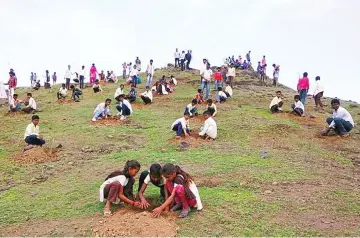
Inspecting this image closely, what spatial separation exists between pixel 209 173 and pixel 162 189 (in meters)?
2.86

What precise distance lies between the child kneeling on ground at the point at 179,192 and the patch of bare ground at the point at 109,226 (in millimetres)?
263

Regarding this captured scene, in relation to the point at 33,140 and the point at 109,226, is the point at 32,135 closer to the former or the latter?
the point at 33,140

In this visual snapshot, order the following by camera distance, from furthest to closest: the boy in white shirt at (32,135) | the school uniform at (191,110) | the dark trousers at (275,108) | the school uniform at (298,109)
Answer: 1. the dark trousers at (275,108)
2. the school uniform at (298,109)
3. the school uniform at (191,110)
4. the boy in white shirt at (32,135)

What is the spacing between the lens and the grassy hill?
305 inches

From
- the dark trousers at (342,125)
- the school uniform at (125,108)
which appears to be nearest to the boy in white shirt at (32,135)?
the school uniform at (125,108)

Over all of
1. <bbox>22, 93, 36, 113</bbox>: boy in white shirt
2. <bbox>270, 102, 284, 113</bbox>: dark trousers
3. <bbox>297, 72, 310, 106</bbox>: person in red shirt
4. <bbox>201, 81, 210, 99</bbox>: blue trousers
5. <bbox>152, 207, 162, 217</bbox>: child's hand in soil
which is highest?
<bbox>297, 72, 310, 106</bbox>: person in red shirt

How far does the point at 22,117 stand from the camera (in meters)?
21.0

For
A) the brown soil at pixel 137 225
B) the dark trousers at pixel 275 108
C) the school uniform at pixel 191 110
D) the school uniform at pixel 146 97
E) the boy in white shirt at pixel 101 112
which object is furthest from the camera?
the school uniform at pixel 146 97

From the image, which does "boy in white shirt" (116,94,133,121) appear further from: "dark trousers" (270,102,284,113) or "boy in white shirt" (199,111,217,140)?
"dark trousers" (270,102,284,113)

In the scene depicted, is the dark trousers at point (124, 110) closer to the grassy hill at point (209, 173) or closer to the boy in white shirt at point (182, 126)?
the grassy hill at point (209, 173)

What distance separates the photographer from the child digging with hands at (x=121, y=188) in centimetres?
812

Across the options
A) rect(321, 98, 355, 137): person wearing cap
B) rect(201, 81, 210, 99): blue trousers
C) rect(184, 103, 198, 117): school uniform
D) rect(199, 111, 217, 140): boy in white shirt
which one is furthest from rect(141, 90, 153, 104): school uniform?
rect(321, 98, 355, 137): person wearing cap

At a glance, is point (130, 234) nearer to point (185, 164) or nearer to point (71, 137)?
point (185, 164)

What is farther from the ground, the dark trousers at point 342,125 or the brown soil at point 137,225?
the dark trousers at point 342,125
